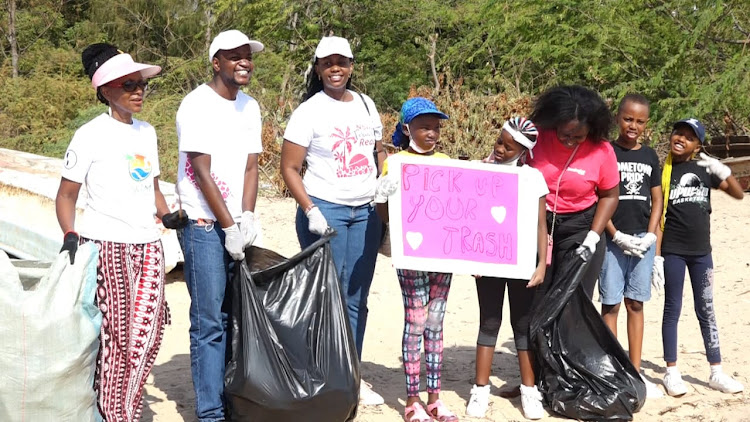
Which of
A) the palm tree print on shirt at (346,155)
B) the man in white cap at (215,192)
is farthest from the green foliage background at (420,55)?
the man in white cap at (215,192)

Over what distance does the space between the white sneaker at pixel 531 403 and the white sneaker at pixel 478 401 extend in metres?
0.20

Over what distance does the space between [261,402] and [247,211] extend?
89 cm

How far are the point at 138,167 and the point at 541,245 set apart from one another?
2010 millimetres

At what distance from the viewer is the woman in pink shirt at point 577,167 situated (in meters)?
4.60

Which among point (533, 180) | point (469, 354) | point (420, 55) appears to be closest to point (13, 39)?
point (420, 55)

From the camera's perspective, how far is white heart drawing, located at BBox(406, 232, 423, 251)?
4.45 metres

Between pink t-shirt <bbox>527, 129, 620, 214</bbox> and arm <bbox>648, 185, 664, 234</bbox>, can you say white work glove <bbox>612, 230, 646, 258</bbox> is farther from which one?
pink t-shirt <bbox>527, 129, 620, 214</bbox>

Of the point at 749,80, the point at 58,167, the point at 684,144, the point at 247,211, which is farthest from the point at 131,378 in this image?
the point at 749,80

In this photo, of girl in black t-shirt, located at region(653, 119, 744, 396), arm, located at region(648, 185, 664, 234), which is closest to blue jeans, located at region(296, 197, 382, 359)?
arm, located at region(648, 185, 664, 234)

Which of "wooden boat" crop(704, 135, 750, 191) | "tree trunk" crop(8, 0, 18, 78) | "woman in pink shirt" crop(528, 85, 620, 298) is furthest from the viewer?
"tree trunk" crop(8, 0, 18, 78)

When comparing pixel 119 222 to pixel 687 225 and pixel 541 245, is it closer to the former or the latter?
pixel 541 245

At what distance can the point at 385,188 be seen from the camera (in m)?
4.38

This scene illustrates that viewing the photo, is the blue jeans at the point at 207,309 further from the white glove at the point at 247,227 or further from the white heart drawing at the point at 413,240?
the white heart drawing at the point at 413,240

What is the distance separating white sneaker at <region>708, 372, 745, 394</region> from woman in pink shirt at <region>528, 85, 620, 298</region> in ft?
3.64
